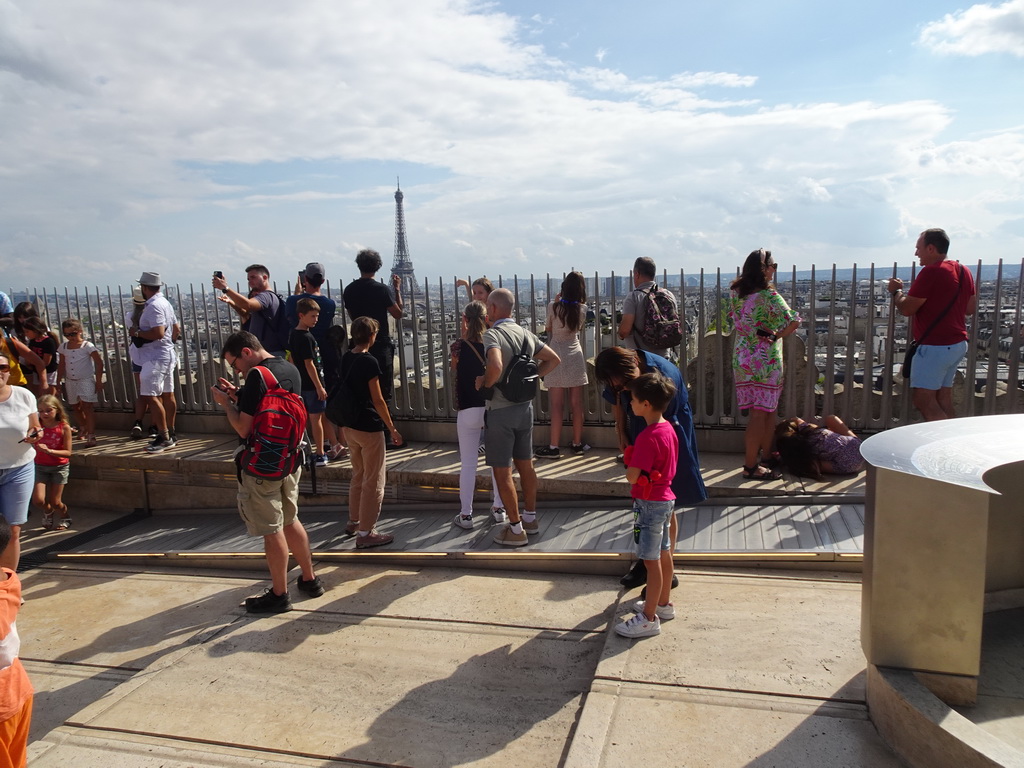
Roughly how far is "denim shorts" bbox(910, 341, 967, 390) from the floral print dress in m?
1.06

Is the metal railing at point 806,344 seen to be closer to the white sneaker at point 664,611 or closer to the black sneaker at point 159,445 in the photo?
the black sneaker at point 159,445

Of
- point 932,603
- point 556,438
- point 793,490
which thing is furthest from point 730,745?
point 556,438

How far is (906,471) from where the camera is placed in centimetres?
271

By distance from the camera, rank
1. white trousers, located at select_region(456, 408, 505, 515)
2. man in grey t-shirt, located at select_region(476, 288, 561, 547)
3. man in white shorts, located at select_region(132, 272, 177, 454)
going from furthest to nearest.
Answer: man in white shorts, located at select_region(132, 272, 177, 454), white trousers, located at select_region(456, 408, 505, 515), man in grey t-shirt, located at select_region(476, 288, 561, 547)

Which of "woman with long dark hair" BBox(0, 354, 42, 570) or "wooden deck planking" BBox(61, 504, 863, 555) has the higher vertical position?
"woman with long dark hair" BBox(0, 354, 42, 570)

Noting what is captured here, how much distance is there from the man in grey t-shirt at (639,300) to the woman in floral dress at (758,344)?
72cm

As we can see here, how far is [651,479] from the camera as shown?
3771 millimetres

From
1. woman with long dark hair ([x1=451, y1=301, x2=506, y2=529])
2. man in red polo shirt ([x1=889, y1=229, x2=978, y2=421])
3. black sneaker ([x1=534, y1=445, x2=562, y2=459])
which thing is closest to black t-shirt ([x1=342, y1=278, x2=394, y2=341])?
woman with long dark hair ([x1=451, y1=301, x2=506, y2=529])

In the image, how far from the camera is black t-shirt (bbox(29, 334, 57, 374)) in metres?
8.05

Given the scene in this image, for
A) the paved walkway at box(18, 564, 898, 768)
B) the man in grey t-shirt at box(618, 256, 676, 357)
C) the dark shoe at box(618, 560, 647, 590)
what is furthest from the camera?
the man in grey t-shirt at box(618, 256, 676, 357)

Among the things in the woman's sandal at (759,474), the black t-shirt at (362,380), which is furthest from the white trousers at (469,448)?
the woman's sandal at (759,474)

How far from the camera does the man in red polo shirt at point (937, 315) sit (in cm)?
572

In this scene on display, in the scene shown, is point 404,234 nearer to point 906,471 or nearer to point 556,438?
point 556,438

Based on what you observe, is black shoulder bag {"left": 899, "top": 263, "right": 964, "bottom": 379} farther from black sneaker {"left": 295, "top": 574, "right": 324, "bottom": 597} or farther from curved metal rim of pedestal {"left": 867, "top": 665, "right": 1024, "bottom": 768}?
black sneaker {"left": 295, "top": 574, "right": 324, "bottom": 597}
